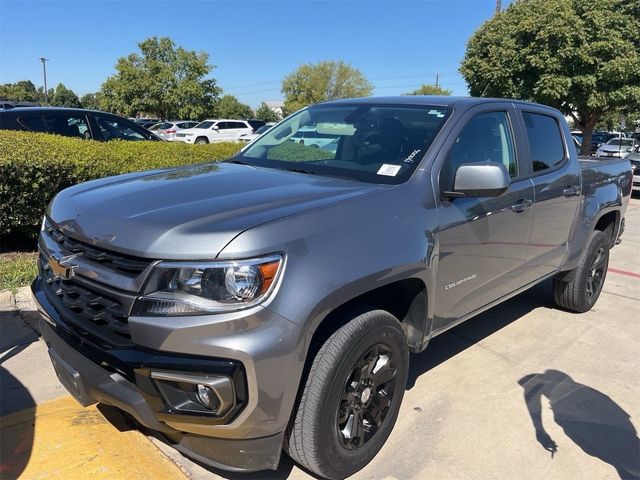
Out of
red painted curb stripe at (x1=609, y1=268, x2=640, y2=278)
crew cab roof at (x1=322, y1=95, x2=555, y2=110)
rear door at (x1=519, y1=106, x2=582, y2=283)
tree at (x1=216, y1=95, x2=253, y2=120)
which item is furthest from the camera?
tree at (x1=216, y1=95, x2=253, y2=120)

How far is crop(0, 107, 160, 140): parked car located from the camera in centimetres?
778

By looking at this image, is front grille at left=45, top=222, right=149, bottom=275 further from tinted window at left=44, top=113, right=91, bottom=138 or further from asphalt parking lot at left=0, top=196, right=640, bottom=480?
tinted window at left=44, top=113, right=91, bottom=138

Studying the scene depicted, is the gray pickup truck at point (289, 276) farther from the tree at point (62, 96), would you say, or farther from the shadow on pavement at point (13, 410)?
the tree at point (62, 96)

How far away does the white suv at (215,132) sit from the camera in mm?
27469

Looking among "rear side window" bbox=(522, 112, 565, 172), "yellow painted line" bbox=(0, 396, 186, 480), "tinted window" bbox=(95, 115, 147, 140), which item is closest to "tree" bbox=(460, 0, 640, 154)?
"tinted window" bbox=(95, 115, 147, 140)

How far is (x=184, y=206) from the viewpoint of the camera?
2400 mm

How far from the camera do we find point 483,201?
325cm

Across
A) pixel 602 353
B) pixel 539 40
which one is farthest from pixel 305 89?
pixel 602 353

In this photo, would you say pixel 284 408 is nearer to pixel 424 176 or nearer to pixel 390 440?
pixel 390 440

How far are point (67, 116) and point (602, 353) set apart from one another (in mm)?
7673

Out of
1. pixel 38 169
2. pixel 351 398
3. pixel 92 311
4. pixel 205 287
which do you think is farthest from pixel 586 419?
pixel 38 169

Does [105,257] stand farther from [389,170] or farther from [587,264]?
[587,264]

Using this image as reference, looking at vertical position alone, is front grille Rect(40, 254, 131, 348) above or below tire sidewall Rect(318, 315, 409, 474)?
above

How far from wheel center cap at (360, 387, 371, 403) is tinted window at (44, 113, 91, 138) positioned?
702 cm
